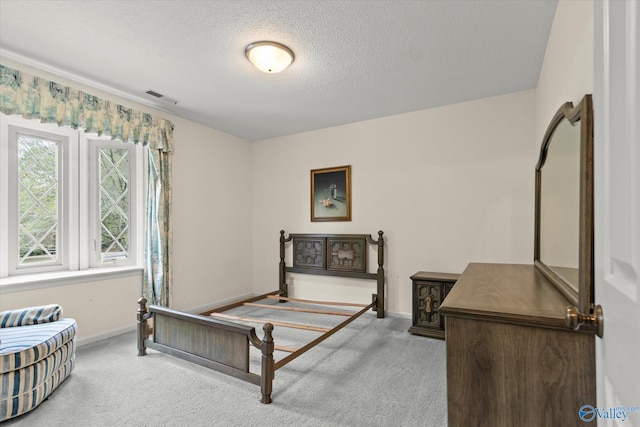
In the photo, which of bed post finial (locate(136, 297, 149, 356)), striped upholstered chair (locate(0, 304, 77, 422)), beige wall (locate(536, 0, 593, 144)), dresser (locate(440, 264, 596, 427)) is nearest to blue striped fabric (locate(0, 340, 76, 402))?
striped upholstered chair (locate(0, 304, 77, 422))

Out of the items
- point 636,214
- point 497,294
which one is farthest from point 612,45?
point 497,294

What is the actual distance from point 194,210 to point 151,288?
1.12 meters

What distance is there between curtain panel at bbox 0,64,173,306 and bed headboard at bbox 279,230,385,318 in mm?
1671

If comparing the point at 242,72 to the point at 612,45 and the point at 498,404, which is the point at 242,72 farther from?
the point at 498,404

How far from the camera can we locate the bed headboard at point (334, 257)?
12.7 feet

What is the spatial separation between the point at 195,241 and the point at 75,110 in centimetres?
195

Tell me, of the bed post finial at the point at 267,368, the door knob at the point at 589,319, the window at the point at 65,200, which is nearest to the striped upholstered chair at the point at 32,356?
the window at the point at 65,200

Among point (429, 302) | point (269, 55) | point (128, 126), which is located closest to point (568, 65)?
point (269, 55)

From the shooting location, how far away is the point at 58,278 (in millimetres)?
2750

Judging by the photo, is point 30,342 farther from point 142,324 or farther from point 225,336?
point 225,336

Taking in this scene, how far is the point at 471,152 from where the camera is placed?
11.3 ft

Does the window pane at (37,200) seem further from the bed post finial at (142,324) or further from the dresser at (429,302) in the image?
the dresser at (429,302)

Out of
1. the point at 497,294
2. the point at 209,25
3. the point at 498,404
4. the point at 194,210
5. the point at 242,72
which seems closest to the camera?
the point at 498,404

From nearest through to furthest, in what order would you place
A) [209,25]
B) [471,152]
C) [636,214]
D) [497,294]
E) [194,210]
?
[636,214] < [497,294] < [209,25] < [471,152] < [194,210]
